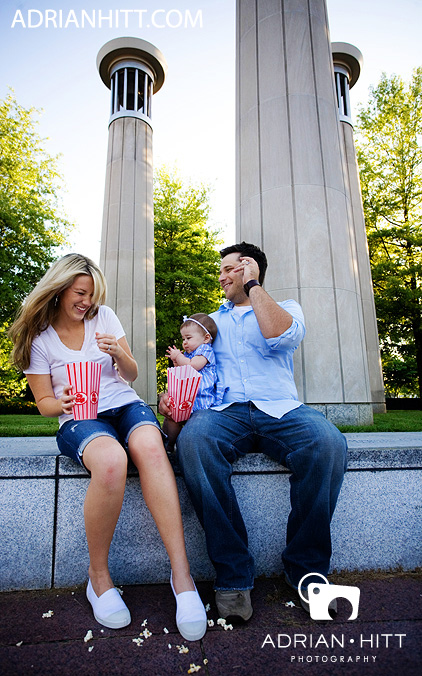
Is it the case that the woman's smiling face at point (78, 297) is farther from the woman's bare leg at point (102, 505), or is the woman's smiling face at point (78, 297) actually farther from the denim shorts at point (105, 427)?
the woman's bare leg at point (102, 505)

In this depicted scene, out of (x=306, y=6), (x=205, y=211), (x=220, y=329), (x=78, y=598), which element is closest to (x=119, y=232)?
(x=205, y=211)

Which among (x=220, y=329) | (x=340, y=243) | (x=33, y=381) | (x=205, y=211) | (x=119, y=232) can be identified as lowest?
(x=33, y=381)

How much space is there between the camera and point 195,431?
2506mm

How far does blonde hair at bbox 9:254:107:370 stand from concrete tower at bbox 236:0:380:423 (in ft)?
8.27

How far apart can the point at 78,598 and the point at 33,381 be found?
1253 millimetres

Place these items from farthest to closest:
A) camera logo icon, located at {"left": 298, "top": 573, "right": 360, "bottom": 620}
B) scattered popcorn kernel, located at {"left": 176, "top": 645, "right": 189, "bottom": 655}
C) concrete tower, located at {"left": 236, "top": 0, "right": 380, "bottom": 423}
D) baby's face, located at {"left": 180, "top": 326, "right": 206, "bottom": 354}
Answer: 1. concrete tower, located at {"left": 236, "top": 0, "right": 380, "bottom": 423}
2. baby's face, located at {"left": 180, "top": 326, "right": 206, "bottom": 354}
3. camera logo icon, located at {"left": 298, "top": 573, "right": 360, "bottom": 620}
4. scattered popcorn kernel, located at {"left": 176, "top": 645, "right": 189, "bottom": 655}

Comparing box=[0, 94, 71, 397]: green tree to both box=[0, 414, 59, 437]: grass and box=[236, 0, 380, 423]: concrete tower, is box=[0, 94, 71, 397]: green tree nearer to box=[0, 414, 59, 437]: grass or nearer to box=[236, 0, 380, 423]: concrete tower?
box=[0, 414, 59, 437]: grass

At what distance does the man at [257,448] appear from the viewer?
2324 mm

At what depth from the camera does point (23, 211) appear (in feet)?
52.7

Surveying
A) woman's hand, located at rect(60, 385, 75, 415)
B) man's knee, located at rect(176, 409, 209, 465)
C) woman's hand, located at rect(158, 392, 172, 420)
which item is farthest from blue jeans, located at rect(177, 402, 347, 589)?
woman's hand, located at rect(60, 385, 75, 415)

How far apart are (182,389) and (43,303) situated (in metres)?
1.02

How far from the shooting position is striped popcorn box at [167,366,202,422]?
262 cm

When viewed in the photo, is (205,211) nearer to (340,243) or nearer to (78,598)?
(340,243)

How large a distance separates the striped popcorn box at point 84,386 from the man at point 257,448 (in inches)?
17.3
